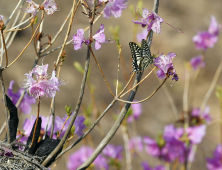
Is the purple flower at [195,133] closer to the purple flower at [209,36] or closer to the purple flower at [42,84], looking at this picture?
the purple flower at [209,36]

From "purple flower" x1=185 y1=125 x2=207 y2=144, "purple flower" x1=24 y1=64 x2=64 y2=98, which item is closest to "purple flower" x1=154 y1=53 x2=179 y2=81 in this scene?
"purple flower" x1=24 y1=64 x2=64 y2=98

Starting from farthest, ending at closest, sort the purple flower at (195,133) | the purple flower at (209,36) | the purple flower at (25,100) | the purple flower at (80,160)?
the purple flower at (80,160) < the purple flower at (209,36) < the purple flower at (195,133) < the purple flower at (25,100)

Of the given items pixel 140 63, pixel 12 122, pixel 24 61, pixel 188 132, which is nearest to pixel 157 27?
pixel 140 63

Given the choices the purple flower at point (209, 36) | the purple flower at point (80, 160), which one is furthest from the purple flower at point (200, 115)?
the purple flower at point (80, 160)

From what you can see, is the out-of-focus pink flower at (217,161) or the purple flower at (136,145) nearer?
the out-of-focus pink flower at (217,161)

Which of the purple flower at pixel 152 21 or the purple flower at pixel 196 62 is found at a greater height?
the purple flower at pixel 196 62

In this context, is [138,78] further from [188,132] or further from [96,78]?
[96,78]

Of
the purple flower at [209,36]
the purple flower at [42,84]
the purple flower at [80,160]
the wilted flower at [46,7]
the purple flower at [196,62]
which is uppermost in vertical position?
the purple flower at [209,36]
